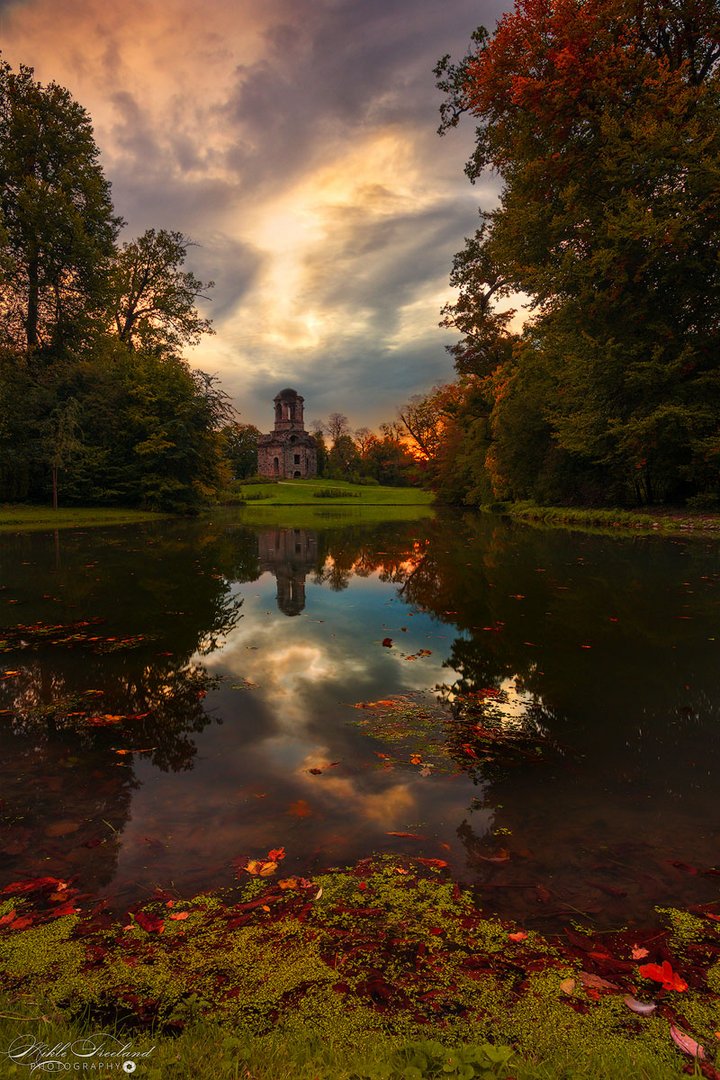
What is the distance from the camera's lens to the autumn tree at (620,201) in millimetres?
18016

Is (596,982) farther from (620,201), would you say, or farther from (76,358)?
(76,358)

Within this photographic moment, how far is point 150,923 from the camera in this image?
2465 mm

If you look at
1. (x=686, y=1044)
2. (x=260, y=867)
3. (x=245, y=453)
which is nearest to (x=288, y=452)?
(x=245, y=453)

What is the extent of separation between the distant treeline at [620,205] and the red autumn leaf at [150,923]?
21070 millimetres

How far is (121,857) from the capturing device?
2.96 metres

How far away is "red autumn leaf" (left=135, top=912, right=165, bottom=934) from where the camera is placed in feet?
7.95

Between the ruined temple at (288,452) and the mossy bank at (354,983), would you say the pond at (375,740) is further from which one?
the ruined temple at (288,452)

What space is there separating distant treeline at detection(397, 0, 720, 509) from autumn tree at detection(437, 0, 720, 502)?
6 cm

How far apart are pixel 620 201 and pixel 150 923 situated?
2395cm

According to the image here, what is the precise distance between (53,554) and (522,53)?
915 inches

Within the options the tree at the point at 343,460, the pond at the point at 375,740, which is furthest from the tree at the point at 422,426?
the pond at the point at 375,740

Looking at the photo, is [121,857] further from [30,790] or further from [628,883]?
[628,883]

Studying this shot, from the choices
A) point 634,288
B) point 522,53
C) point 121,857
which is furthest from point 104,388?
point 121,857

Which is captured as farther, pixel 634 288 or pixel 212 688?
pixel 634 288
